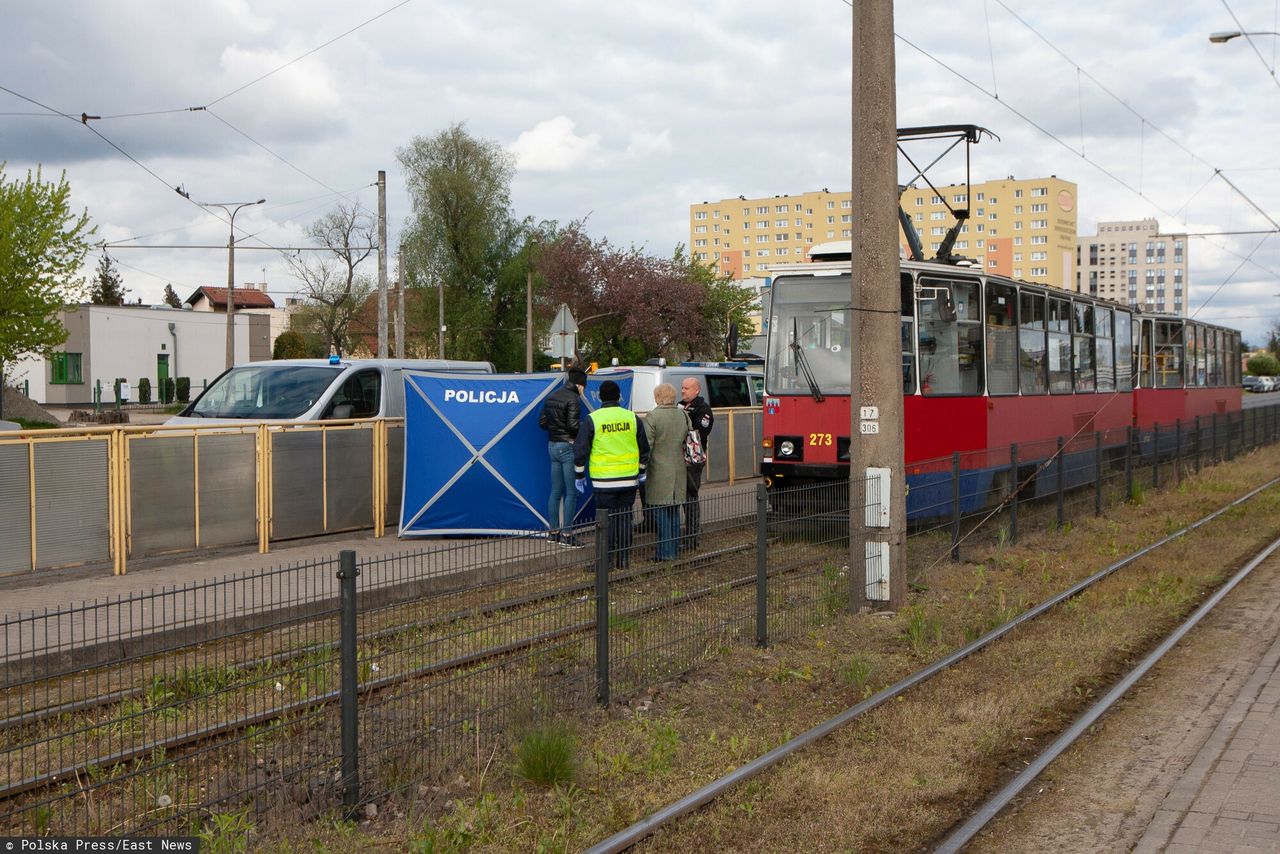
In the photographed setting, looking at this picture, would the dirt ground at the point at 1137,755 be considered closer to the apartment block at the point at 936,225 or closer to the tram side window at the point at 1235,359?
the tram side window at the point at 1235,359

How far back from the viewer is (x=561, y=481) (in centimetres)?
1297

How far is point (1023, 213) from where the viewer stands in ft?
420

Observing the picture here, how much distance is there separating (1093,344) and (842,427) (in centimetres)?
708

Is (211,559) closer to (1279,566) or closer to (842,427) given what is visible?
(842,427)

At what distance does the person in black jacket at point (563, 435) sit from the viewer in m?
12.7

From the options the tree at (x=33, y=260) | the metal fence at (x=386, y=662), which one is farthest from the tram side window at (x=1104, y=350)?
the tree at (x=33, y=260)

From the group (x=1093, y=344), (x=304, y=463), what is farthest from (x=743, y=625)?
(x=1093, y=344)

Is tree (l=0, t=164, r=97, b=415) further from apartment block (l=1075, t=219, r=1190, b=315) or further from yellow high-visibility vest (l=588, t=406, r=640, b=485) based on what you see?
apartment block (l=1075, t=219, r=1190, b=315)

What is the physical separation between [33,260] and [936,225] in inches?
4563

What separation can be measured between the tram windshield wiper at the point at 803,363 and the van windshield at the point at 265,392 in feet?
18.1

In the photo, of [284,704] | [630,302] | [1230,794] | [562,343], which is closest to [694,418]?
[562,343]

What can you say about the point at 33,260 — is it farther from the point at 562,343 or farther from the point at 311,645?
the point at 311,645

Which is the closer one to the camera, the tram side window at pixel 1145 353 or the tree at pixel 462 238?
the tram side window at pixel 1145 353

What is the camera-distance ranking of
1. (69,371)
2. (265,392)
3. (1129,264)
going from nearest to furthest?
(265,392), (69,371), (1129,264)
